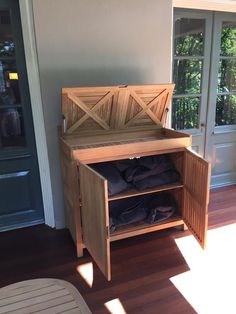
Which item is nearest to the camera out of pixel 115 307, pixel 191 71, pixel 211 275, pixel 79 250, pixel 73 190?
pixel 115 307

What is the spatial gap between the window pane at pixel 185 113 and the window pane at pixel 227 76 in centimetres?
35

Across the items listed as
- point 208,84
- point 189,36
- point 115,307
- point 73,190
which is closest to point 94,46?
point 189,36

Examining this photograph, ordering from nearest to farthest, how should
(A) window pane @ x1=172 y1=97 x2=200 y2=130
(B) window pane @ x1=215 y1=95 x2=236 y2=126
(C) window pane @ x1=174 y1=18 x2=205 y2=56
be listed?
(C) window pane @ x1=174 y1=18 x2=205 y2=56, (A) window pane @ x1=172 y1=97 x2=200 y2=130, (B) window pane @ x1=215 y1=95 x2=236 y2=126

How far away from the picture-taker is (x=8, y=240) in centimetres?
235

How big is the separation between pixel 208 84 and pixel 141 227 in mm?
1771

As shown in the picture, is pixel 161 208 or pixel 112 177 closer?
pixel 112 177

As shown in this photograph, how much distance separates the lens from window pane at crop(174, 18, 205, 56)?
269 centimetres

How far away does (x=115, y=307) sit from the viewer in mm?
1615

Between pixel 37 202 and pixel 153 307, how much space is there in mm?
1453

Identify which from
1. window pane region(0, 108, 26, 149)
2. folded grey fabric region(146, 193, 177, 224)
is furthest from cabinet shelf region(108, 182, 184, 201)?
window pane region(0, 108, 26, 149)

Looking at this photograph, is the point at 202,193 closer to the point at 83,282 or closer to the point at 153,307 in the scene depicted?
the point at 153,307

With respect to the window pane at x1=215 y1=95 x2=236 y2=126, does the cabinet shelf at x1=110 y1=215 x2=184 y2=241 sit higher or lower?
lower

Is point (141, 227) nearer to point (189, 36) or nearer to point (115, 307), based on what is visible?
point (115, 307)

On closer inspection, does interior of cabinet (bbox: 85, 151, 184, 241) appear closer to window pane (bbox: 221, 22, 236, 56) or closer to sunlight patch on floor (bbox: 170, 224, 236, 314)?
sunlight patch on floor (bbox: 170, 224, 236, 314)
